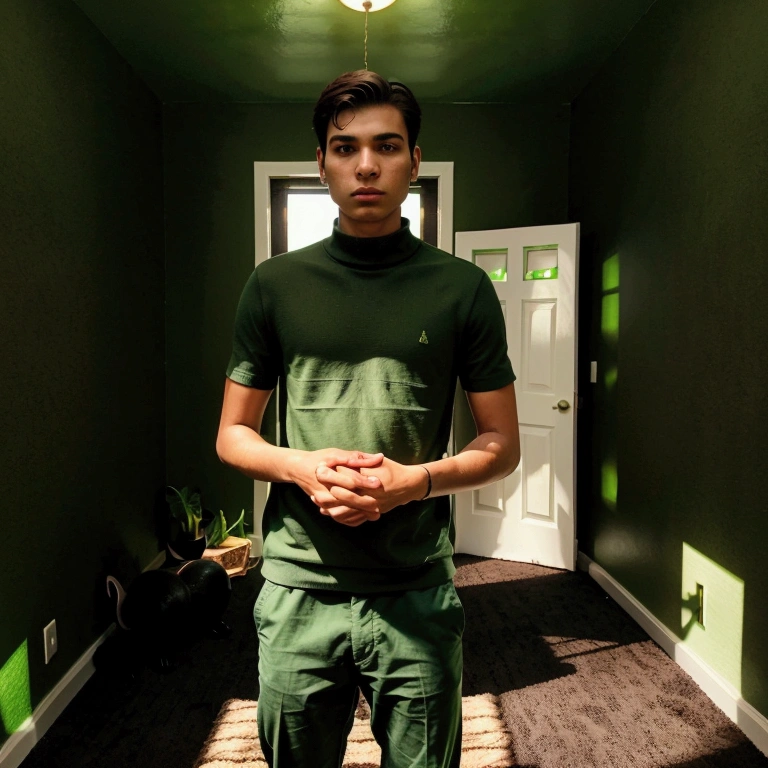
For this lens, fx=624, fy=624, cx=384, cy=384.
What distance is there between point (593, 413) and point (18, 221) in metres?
2.99

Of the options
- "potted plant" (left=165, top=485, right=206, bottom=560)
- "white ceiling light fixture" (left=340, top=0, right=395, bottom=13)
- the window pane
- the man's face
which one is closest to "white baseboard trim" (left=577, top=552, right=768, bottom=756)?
the man's face

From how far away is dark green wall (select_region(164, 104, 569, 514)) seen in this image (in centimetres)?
393

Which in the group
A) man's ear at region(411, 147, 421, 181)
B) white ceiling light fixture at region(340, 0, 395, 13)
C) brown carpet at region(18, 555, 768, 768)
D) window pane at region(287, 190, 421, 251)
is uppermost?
white ceiling light fixture at region(340, 0, 395, 13)

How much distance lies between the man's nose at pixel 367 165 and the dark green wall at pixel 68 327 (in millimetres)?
1605

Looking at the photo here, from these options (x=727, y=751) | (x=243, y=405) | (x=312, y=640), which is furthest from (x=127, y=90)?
Answer: (x=727, y=751)

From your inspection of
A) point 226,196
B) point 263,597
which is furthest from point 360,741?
point 226,196

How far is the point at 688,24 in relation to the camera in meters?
2.48

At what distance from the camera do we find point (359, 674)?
86 cm

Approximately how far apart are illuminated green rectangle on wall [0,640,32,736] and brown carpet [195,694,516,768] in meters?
0.60

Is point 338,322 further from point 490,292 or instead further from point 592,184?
point 592,184

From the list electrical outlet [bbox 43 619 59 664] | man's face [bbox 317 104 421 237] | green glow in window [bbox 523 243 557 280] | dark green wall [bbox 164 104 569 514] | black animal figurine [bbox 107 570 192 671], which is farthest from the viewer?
dark green wall [bbox 164 104 569 514]

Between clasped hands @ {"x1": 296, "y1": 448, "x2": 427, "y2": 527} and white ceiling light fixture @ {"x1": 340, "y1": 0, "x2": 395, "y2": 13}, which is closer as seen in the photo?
clasped hands @ {"x1": 296, "y1": 448, "x2": 427, "y2": 527}

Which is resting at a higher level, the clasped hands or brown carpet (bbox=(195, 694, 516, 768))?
the clasped hands

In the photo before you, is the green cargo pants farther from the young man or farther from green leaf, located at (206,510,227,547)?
green leaf, located at (206,510,227,547)
